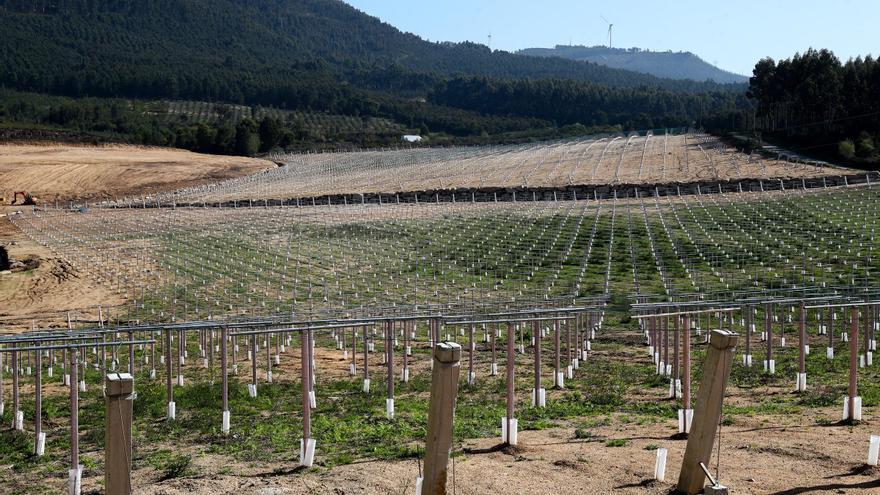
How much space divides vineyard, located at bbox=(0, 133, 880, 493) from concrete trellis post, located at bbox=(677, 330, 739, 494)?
0.59m

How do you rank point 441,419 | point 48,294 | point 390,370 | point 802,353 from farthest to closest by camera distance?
point 48,294 < point 802,353 < point 390,370 < point 441,419

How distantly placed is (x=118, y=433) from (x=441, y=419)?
243 cm

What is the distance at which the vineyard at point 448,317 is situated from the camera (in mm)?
11969

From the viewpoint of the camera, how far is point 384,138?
456 ft

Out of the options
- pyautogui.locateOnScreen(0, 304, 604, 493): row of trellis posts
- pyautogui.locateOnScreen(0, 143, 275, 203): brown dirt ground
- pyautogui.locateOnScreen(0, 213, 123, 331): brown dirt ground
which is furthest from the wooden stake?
pyautogui.locateOnScreen(0, 143, 275, 203): brown dirt ground

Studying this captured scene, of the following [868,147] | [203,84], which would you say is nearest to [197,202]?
[868,147]

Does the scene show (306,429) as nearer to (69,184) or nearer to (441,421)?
(441,421)

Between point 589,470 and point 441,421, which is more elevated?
point 441,421

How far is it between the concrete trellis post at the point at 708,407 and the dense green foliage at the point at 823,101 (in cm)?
6617

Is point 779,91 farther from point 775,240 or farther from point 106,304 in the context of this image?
point 106,304

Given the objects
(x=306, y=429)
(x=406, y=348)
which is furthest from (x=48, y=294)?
(x=306, y=429)

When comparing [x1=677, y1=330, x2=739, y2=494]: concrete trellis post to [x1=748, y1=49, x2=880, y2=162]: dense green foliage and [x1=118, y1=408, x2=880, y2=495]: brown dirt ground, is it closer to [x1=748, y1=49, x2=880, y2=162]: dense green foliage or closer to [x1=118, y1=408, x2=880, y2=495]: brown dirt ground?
[x1=118, y1=408, x2=880, y2=495]: brown dirt ground

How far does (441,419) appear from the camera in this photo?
8.02 meters

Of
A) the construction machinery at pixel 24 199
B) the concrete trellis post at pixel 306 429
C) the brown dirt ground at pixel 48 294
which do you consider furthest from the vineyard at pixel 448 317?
the construction machinery at pixel 24 199
